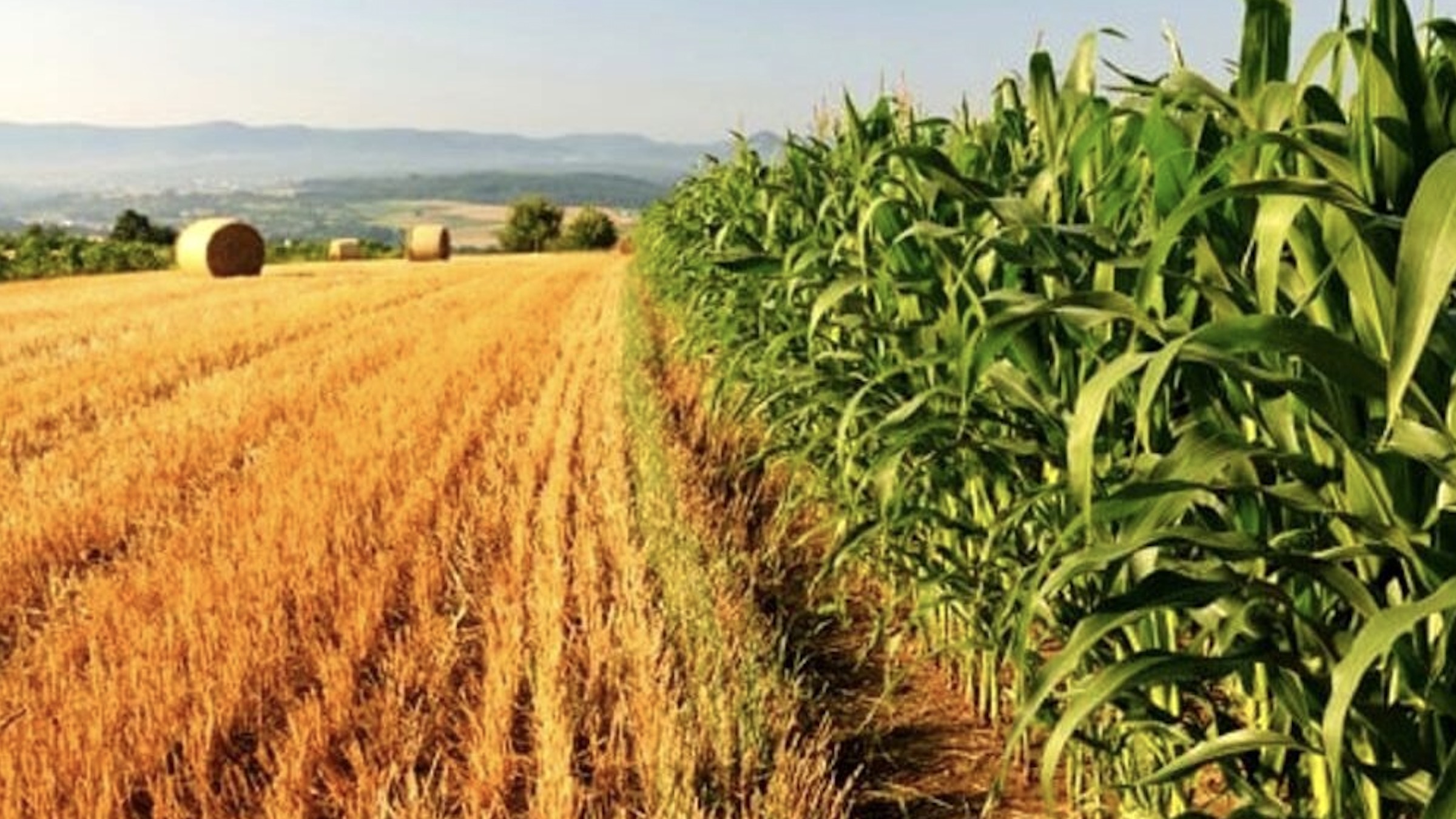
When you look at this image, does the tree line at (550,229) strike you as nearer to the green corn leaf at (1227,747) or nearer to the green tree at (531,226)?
the green tree at (531,226)

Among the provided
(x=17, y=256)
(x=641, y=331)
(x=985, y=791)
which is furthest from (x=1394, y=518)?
(x=17, y=256)

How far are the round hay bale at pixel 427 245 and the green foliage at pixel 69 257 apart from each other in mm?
7327

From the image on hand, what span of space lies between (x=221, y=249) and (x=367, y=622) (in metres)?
27.6

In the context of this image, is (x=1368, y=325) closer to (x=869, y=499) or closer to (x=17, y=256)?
(x=869, y=499)

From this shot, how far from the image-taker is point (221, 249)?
95.7 feet

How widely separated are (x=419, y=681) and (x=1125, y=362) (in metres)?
2.61

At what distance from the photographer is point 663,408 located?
798cm

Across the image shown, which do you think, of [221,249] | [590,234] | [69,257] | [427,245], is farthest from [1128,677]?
[590,234]

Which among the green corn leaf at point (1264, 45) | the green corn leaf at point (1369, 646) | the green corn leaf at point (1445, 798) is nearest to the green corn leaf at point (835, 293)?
the green corn leaf at point (1264, 45)

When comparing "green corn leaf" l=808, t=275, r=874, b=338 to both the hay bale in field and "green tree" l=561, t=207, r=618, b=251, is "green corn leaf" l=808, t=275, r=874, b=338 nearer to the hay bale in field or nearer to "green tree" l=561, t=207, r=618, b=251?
the hay bale in field

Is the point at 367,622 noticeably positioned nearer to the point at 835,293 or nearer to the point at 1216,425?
the point at 835,293

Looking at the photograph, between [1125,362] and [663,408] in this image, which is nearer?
[1125,362]

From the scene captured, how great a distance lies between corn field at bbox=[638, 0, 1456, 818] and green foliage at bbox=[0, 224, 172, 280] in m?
35.9

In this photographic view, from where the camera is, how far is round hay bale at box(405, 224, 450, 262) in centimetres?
4144
